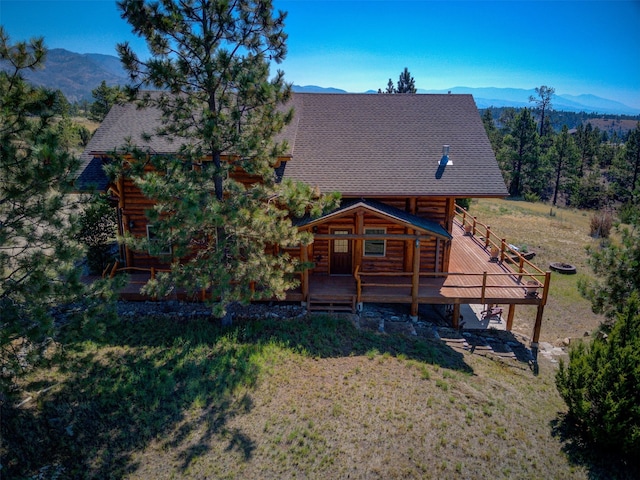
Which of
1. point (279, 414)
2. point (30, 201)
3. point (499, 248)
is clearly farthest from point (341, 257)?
point (30, 201)

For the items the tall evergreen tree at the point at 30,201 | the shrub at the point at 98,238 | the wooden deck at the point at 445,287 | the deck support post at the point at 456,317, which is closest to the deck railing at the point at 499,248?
the wooden deck at the point at 445,287

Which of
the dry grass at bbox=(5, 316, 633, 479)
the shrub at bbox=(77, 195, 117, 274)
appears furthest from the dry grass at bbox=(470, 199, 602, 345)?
the shrub at bbox=(77, 195, 117, 274)

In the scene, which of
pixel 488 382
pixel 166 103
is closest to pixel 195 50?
pixel 166 103

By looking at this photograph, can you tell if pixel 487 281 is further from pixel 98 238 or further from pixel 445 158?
pixel 98 238

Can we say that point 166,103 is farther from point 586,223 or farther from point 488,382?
point 586,223

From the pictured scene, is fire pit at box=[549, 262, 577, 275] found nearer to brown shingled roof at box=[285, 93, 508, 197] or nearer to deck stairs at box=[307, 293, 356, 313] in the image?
brown shingled roof at box=[285, 93, 508, 197]

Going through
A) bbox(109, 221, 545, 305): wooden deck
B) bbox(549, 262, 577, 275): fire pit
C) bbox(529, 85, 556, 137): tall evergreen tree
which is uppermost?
bbox(529, 85, 556, 137): tall evergreen tree
